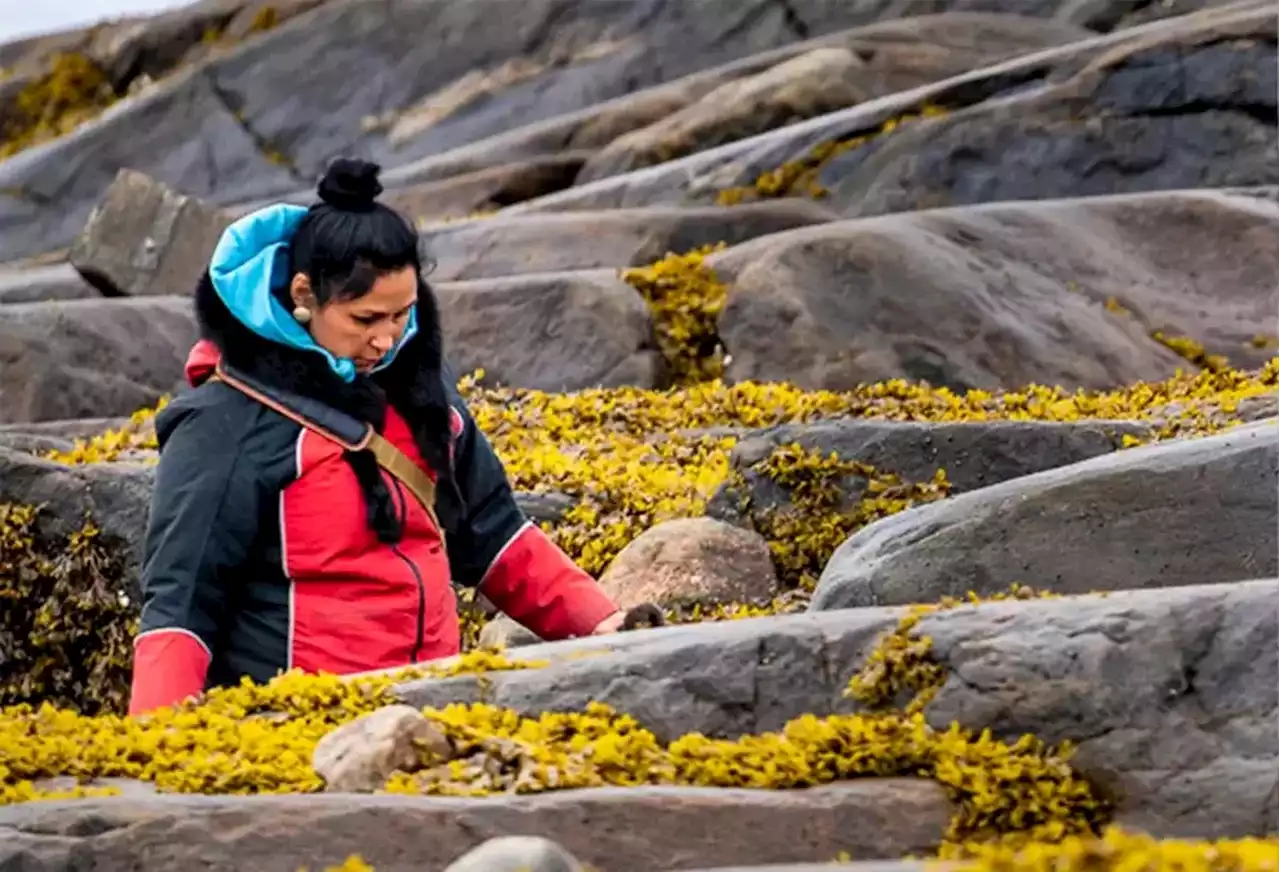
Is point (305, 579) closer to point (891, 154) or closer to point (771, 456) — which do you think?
point (771, 456)

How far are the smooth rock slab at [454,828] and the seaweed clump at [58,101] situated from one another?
23247 millimetres

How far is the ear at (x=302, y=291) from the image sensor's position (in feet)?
20.5

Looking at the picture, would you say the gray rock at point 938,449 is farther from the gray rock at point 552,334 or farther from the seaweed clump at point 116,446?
the gray rock at point 552,334

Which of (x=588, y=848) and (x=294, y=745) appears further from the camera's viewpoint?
(x=294, y=745)

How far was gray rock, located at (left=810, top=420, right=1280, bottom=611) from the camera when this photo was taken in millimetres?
5629

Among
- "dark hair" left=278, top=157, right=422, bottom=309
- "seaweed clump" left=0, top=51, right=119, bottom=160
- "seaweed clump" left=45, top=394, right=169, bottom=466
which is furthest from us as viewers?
"seaweed clump" left=0, top=51, right=119, bottom=160

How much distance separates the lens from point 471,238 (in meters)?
14.3

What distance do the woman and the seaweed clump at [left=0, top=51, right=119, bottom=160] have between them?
20.7 metres

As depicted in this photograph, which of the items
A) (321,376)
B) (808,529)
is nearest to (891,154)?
(808,529)

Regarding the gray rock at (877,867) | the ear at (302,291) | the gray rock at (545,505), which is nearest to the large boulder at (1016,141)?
the gray rock at (545,505)

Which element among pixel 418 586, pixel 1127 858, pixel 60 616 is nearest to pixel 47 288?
pixel 60 616

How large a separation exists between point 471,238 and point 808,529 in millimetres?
6464

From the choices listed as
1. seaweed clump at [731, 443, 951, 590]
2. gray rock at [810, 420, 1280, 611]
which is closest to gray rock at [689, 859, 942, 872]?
gray rock at [810, 420, 1280, 611]

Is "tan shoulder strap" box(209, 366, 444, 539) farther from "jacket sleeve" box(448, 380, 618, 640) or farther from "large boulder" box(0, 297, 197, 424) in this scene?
"large boulder" box(0, 297, 197, 424)
